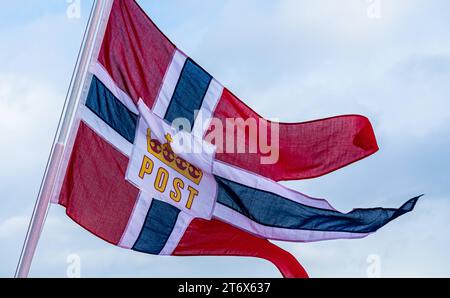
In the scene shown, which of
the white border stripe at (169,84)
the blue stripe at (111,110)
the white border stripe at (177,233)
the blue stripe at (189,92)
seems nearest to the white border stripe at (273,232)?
the white border stripe at (177,233)

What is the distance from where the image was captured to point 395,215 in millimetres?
10922

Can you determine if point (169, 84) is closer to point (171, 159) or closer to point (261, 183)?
point (171, 159)

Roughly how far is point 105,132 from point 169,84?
1.14 m

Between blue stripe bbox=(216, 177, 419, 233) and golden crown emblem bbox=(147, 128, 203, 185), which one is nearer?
golden crown emblem bbox=(147, 128, 203, 185)

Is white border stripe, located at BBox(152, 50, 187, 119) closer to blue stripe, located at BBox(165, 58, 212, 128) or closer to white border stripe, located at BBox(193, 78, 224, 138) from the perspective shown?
blue stripe, located at BBox(165, 58, 212, 128)

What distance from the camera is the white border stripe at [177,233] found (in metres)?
10.7

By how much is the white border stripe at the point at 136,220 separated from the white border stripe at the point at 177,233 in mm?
469

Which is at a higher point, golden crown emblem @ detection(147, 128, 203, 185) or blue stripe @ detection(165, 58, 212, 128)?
blue stripe @ detection(165, 58, 212, 128)

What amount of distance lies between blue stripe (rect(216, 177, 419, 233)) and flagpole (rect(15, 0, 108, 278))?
2.47 metres

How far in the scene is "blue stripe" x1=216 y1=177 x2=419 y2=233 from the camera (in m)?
10.8

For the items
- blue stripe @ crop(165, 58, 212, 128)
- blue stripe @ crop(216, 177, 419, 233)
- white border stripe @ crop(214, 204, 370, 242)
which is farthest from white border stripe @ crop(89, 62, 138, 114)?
white border stripe @ crop(214, 204, 370, 242)

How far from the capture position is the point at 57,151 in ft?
28.8

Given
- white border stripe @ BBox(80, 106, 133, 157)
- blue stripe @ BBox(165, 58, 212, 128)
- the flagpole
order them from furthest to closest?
blue stripe @ BBox(165, 58, 212, 128) → white border stripe @ BBox(80, 106, 133, 157) → the flagpole
